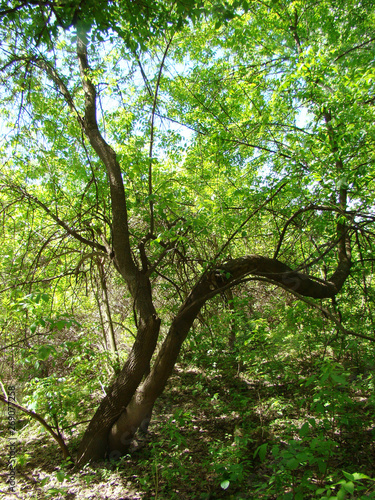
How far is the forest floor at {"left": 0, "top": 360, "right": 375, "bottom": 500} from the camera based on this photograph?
8.27ft

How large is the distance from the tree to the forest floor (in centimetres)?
41

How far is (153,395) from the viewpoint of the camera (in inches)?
139

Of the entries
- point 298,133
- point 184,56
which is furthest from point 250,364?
point 184,56

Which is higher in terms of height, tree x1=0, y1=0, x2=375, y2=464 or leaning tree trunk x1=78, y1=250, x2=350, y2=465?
tree x1=0, y1=0, x2=375, y2=464

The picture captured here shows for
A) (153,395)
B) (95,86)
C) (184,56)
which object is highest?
(184,56)

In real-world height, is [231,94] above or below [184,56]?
below

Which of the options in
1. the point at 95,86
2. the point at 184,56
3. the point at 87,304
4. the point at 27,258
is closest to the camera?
the point at 95,86

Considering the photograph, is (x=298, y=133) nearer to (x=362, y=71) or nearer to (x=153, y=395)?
(x=362, y=71)

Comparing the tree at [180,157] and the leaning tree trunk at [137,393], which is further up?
the tree at [180,157]

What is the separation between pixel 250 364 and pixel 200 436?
1.07 metres

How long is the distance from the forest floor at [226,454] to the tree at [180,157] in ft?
1.33

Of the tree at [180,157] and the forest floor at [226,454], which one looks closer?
the forest floor at [226,454]

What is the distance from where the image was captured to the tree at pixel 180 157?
335 centimetres

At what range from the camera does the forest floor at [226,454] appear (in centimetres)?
252
